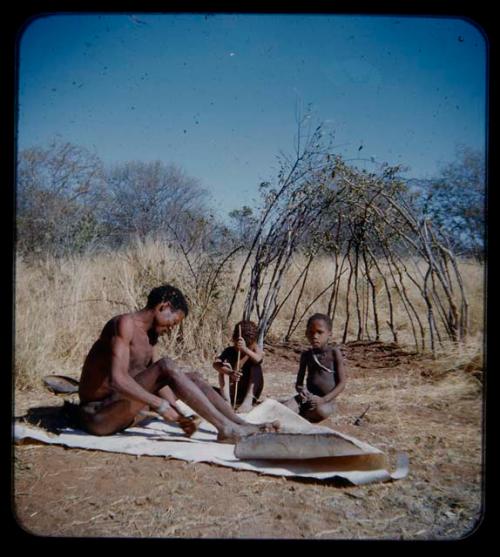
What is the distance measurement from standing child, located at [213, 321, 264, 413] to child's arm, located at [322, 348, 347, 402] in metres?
0.69

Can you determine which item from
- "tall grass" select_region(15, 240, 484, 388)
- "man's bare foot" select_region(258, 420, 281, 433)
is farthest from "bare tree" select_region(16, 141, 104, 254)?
"man's bare foot" select_region(258, 420, 281, 433)

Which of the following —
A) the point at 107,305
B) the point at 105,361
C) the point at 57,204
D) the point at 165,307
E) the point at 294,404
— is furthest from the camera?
the point at 57,204

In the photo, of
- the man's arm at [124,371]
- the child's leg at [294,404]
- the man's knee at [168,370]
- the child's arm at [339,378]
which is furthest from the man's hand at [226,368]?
the man's arm at [124,371]

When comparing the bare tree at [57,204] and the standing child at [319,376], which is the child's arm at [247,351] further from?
the bare tree at [57,204]

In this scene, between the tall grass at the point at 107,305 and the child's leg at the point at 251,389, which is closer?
the child's leg at the point at 251,389

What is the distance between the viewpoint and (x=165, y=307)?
3.96 metres

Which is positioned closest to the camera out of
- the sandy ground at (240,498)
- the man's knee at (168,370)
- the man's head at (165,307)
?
the sandy ground at (240,498)

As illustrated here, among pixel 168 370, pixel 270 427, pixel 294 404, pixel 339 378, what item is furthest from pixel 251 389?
pixel 168 370

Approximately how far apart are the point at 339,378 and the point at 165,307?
1.73 m

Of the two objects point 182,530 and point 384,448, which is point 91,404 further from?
point 384,448

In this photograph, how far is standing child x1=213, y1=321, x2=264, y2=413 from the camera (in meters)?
4.82

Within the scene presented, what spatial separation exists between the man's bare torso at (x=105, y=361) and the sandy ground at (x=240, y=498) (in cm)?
45

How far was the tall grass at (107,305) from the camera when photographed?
19.7ft

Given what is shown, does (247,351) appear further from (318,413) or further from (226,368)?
(318,413)
